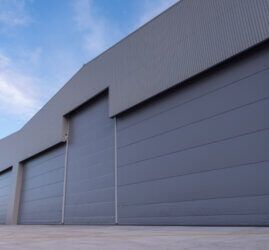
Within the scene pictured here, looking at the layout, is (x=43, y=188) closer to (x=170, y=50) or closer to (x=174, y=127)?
(x=174, y=127)

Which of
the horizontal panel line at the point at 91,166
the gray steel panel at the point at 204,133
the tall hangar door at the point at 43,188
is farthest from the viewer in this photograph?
the tall hangar door at the point at 43,188

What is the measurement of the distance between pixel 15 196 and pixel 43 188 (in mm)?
3494

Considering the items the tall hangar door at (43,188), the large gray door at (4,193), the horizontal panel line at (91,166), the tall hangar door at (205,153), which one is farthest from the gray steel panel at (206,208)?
the large gray door at (4,193)

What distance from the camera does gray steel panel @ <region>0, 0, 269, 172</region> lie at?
7.70m

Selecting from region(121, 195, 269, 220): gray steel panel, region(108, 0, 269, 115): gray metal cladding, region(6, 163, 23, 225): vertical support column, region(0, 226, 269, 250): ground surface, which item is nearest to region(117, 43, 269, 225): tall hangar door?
region(121, 195, 269, 220): gray steel panel

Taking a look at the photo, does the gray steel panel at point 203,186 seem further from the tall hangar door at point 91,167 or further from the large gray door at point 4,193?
the large gray door at point 4,193

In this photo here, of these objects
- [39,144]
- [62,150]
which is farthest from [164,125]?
[39,144]

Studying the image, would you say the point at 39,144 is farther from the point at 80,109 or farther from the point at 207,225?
the point at 207,225

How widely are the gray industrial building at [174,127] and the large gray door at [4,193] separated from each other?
19.7 ft

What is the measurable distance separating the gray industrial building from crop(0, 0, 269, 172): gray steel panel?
31 mm

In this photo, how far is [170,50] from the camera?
31.3 ft

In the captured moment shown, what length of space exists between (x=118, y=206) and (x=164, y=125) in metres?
3.21

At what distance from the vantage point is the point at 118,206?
10.6 metres

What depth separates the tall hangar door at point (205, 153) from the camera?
709cm
